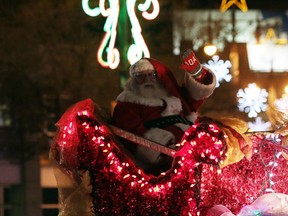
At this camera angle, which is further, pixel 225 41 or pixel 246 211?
pixel 225 41

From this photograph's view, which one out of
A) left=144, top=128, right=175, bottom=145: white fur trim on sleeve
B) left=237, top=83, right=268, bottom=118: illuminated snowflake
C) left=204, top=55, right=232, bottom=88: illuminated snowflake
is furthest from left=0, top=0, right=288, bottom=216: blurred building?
left=144, top=128, right=175, bottom=145: white fur trim on sleeve

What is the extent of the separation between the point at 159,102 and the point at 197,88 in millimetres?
258

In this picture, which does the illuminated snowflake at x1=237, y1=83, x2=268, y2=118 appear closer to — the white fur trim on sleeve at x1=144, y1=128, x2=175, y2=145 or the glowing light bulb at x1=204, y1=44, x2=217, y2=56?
the white fur trim on sleeve at x1=144, y1=128, x2=175, y2=145

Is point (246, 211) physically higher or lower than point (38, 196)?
higher

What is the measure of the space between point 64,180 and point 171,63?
45.0 ft

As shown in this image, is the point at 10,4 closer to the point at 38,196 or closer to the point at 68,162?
the point at 38,196

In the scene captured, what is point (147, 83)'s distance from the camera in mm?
5586

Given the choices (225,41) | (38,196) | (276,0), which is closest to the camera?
(225,41)

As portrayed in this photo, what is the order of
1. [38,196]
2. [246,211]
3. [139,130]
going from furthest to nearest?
[38,196] → [139,130] → [246,211]

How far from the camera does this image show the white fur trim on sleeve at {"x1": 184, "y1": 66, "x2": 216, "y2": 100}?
557 centimetres

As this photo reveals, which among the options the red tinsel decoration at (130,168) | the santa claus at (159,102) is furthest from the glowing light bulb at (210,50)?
the red tinsel decoration at (130,168)

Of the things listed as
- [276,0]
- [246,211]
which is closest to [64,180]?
[246,211]

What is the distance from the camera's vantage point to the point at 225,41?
2047 centimetres

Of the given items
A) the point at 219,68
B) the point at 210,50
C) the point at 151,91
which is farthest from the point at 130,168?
the point at 210,50
